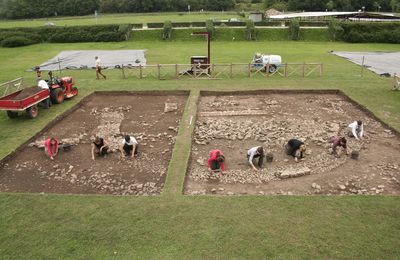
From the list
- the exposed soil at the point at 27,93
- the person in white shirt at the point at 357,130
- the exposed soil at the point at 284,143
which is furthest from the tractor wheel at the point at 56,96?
the person in white shirt at the point at 357,130

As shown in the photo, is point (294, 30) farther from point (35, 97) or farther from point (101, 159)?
point (101, 159)

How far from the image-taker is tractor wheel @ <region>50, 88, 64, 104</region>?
19681 millimetres

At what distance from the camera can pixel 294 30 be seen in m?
46.5

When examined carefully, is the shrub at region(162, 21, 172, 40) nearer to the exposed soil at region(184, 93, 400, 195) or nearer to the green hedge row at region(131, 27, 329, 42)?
the green hedge row at region(131, 27, 329, 42)

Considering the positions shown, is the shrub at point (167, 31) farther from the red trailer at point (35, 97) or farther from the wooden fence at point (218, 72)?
the red trailer at point (35, 97)

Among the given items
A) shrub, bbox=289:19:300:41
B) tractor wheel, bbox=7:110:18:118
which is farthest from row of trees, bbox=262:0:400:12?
tractor wheel, bbox=7:110:18:118

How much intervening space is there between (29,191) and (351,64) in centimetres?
2718

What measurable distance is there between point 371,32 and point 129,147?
139 ft

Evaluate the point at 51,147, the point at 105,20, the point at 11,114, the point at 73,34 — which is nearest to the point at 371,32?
the point at 73,34

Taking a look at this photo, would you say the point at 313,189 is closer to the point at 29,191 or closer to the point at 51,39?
the point at 29,191

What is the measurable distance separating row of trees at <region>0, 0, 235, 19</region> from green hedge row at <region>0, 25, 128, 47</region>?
183ft

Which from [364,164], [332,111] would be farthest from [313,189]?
[332,111]

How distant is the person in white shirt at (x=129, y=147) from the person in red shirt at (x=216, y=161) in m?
3.09

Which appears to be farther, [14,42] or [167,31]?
[167,31]
